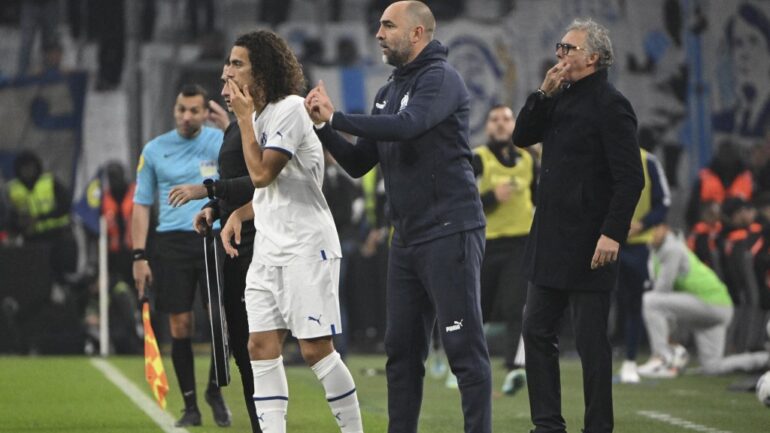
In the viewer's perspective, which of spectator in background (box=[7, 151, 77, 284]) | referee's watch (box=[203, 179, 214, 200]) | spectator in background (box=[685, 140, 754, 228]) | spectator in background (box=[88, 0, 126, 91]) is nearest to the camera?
referee's watch (box=[203, 179, 214, 200])

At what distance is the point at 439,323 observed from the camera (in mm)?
7848

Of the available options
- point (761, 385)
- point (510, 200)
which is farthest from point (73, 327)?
point (761, 385)

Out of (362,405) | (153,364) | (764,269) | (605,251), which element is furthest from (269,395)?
(764,269)

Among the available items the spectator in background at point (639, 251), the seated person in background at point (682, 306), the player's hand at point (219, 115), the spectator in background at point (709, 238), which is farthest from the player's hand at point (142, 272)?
the spectator in background at point (709, 238)

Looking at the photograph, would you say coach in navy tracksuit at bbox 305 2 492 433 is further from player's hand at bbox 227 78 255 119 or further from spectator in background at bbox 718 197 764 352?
spectator in background at bbox 718 197 764 352

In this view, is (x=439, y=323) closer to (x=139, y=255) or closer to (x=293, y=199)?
(x=293, y=199)

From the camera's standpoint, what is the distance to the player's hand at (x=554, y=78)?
836 cm

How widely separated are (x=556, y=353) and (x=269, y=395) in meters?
1.54

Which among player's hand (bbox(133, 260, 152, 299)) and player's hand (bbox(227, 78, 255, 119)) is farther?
player's hand (bbox(133, 260, 152, 299))

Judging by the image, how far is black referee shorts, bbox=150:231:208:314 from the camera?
35.9 ft

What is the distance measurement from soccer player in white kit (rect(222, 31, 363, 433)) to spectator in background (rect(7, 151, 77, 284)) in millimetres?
12653

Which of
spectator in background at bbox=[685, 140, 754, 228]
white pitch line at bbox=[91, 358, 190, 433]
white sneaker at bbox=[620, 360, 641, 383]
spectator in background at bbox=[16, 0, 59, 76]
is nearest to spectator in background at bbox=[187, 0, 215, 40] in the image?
spectator in background at bbox=[16, 0, 59, 76]

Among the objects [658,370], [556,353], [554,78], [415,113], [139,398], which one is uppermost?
[554,78]

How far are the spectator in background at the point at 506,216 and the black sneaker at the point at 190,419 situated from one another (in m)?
2.96
